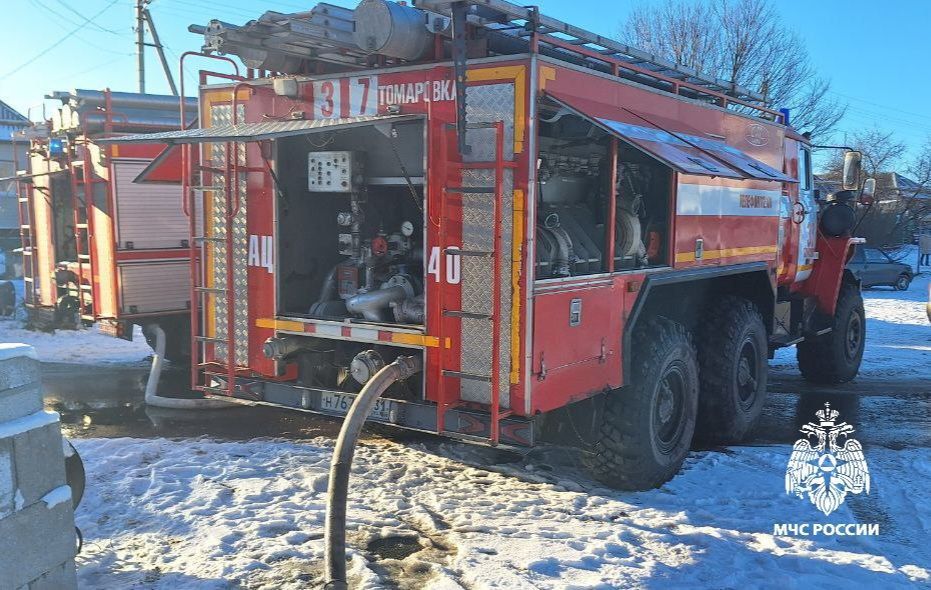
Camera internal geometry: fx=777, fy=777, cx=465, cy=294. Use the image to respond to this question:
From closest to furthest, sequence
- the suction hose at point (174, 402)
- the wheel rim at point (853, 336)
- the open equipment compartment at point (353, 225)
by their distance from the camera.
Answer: the open equipment compartment at point (353, 225) → the suction hose at point (174, 402) → the wheel rim at point (853, 336)

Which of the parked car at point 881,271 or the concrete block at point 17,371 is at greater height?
the concrete block at point 17,371

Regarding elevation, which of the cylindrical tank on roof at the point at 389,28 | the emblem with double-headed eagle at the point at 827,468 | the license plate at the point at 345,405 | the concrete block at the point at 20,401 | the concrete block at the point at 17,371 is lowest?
the emblem with double-headed eagle at the point at 827,468

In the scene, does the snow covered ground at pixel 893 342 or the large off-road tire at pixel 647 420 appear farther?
the snow covered ground at pixel 893 342

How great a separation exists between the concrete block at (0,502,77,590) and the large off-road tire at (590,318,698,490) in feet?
10.9

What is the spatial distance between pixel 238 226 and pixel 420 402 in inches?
75.8

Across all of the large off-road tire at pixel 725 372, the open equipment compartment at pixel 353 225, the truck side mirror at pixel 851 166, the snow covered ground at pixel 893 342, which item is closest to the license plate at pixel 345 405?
the open equipment compartment at pixel 353 225

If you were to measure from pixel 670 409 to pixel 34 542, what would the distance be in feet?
13.8

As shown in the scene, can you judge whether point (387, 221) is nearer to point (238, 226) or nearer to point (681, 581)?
point (238, 226)

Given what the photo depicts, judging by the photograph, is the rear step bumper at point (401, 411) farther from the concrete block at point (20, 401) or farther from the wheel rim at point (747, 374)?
the wheel rim at point (747, 374)

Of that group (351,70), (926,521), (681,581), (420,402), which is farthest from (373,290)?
(926,521)

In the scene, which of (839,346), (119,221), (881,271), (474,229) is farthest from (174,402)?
(881,271)

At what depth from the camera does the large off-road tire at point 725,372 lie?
22.0ft

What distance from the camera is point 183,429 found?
7047mm

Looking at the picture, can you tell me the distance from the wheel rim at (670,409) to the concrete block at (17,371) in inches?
153
